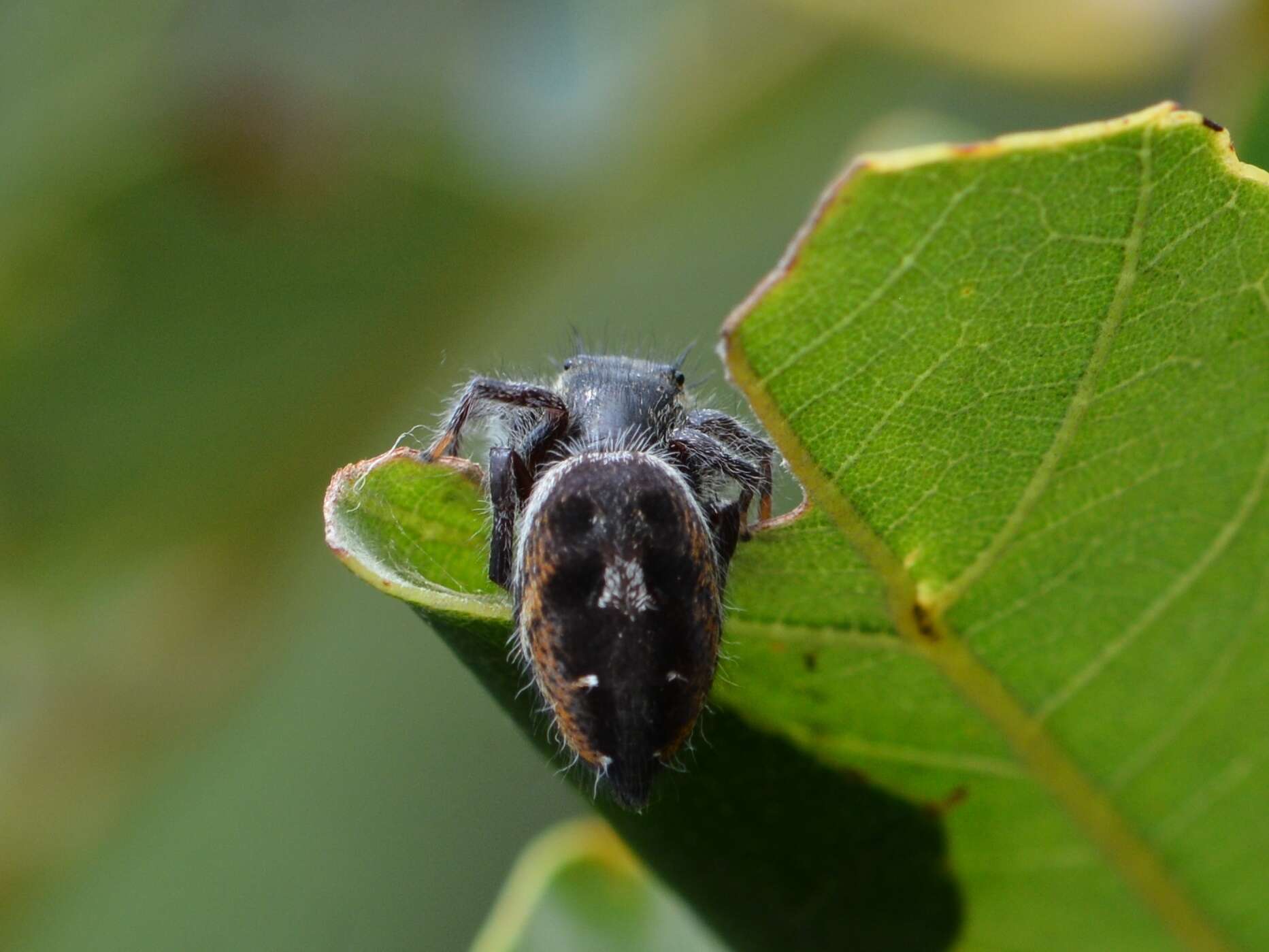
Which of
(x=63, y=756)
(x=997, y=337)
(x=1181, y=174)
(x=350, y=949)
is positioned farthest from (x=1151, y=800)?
(x=63, y=756)

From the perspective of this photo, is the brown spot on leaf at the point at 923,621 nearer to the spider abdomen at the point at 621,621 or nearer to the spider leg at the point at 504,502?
the spider abdomen at the point at 621,621

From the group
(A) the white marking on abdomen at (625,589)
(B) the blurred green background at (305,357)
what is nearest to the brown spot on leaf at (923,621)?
(A) the white marking on abdomen at (625,589)

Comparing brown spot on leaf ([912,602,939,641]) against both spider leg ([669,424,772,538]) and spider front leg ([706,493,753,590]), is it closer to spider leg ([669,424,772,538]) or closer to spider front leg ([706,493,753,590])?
spider front leg ([706,493,753,590])

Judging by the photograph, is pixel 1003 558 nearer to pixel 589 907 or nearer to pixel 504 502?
pixel 504 502

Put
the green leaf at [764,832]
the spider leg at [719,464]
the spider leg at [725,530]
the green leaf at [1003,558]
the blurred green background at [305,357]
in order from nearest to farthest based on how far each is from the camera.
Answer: the green leaf at [1003,558]
the green leaf at [764,832]
the spider leg at [725,530]
the spider leg at [719,464]
the blurred green background at [305,357]

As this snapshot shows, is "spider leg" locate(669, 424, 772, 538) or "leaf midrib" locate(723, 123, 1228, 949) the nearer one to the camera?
"leaf midrib" locate(723, 123, 1228, 949)

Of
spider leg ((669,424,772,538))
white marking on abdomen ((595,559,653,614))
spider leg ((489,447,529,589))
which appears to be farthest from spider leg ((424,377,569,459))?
white marking on abdomen ((595,559,653,614))

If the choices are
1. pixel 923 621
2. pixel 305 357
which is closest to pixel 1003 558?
pixel 923 621
